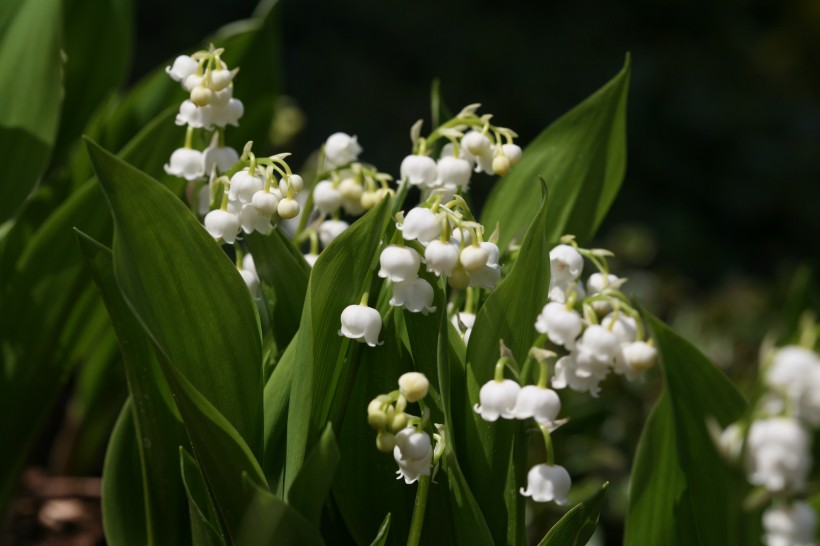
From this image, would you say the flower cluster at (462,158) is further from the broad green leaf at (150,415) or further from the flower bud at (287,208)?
the broad green leaf at (150,415)

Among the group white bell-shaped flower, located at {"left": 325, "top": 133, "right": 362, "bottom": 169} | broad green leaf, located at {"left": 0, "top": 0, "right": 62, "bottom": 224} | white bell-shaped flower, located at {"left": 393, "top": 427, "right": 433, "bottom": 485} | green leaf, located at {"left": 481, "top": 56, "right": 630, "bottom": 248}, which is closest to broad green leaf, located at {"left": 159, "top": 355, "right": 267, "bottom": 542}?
white bell-shaped flower, located at {"left": 393, "top": 427, "right": 433, "bottom": 485}

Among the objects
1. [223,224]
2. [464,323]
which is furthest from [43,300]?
[464,323]

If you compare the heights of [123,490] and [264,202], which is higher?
[264,202]

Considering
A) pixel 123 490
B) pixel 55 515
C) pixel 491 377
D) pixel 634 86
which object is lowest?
pixel 55 515

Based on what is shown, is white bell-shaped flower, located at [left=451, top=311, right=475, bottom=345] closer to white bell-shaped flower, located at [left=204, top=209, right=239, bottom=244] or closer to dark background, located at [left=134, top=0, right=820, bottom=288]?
white bell-shaped flower, located at [left=204, top=209, right=239, bottom=244]

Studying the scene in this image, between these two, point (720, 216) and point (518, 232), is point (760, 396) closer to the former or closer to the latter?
point (518, 232)

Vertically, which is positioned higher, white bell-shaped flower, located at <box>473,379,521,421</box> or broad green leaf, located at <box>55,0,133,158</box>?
broad green leaf, located at <box>55,0,133,158</box>

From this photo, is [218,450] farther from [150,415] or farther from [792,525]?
[792,525]
